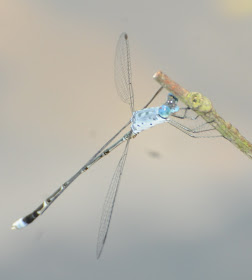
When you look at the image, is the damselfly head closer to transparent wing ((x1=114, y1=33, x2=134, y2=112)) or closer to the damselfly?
the damselfly

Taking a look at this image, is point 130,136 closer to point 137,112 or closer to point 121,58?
point 137,112

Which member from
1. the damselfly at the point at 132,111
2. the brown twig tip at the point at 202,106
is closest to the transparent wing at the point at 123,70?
the damselfly at the point at 132,111

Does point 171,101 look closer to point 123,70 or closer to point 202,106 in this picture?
point 202,106

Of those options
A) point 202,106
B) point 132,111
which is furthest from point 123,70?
point 202,106

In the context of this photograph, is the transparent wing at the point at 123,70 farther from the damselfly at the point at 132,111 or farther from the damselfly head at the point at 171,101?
the damselfly head at the point at 171,101

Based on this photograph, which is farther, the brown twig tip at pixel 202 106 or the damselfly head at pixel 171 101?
the damselfly head at pixel 171 101

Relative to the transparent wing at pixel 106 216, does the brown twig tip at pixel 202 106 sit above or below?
above

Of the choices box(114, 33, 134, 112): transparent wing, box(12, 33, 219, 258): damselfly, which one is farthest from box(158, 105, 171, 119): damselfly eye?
box(114, 33, 134, 112): transparent wing

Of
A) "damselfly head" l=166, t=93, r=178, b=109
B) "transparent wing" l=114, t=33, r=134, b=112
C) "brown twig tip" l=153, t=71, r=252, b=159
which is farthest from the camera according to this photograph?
"transparent wing" l=114, t=33, r=134, b=112

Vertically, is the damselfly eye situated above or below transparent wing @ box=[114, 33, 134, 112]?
below
